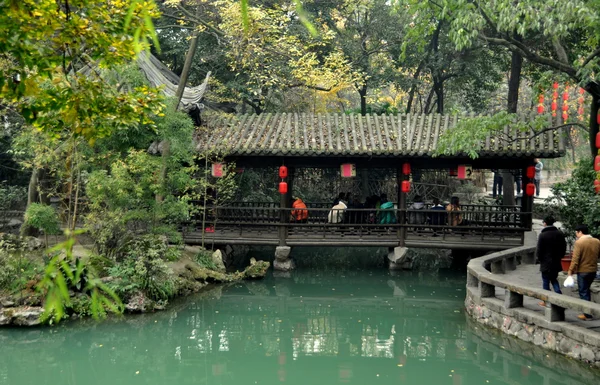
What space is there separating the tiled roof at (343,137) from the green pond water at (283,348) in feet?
10.3

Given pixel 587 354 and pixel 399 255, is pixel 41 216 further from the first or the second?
pixel 587 354

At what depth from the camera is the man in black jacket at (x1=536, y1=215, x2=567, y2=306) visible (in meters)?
7.68

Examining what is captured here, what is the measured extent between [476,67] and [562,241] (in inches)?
432

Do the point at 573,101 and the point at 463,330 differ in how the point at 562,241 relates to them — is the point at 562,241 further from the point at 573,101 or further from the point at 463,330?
the point at 573,101

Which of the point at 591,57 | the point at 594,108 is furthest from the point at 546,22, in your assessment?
the point at 594,108

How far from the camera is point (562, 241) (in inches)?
304

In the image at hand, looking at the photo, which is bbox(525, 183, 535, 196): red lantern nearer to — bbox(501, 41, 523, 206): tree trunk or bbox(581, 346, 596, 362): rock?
bbox(501, 41, 523, 206): tree trunk

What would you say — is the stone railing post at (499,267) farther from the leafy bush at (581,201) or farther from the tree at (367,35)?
the tree at (367,35)

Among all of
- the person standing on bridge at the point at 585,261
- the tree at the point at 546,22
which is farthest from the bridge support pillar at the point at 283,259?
the person standing on bridge at the point at 585,261

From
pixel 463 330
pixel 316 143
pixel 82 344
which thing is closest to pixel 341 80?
pixel 316 143

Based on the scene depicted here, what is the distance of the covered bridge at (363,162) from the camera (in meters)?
12.3

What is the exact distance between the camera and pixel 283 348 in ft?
27.2

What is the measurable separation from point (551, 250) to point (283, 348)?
13.0 feet

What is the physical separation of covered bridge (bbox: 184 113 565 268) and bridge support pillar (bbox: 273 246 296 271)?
0.37 ft
